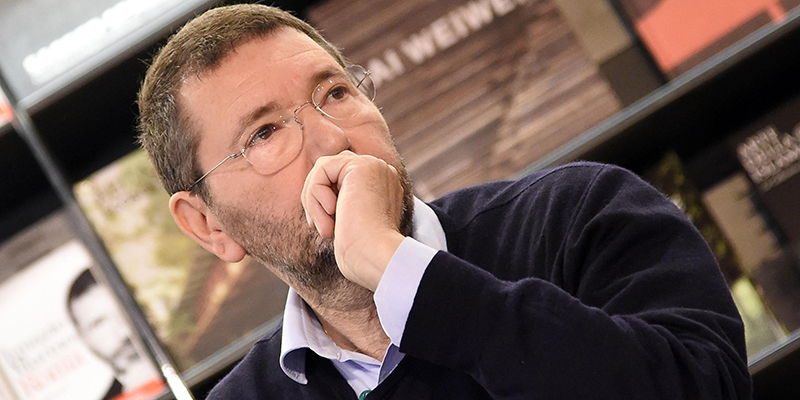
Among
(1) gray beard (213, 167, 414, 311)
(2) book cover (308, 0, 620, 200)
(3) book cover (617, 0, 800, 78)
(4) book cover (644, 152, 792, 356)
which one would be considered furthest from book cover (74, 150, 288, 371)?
(3) book cover (617, 0, 800, 78)

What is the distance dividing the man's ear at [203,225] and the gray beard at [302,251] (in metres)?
0.04

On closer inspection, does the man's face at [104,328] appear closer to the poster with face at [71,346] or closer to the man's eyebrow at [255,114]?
the poster with face at [71,346]

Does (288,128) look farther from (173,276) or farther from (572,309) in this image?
(173,276)

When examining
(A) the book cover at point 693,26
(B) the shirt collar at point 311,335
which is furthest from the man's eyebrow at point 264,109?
Result: (A) the book cover at point 693,26

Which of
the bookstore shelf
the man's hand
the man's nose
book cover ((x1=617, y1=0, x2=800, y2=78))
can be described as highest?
the man's nose

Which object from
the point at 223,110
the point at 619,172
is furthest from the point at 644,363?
the point at 223,110

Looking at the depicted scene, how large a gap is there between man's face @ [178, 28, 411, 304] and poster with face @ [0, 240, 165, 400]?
80 cm

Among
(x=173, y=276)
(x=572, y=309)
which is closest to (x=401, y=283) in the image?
(x=572, y=309)

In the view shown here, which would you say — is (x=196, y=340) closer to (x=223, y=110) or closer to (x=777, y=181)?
(x=223, y=110)

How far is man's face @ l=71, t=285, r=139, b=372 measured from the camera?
1.97 metres

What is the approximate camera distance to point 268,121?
1263mm

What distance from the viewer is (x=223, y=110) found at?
1.29 m

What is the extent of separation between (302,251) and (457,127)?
87 cm

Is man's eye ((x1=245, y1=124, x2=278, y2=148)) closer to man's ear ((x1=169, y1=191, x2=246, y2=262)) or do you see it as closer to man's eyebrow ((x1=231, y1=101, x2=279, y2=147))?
man's eyebrow ((x1=231, y1=101, x2=279, y2=147))
